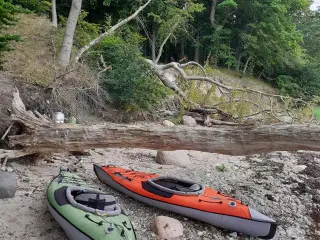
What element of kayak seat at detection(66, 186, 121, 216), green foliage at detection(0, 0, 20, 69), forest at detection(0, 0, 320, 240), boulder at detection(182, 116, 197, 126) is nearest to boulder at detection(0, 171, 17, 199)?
forest at detection(0, 0, 320, 240)

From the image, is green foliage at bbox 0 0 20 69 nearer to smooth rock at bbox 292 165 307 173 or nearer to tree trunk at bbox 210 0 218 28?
smooth rock at bbox 292 165 307 173

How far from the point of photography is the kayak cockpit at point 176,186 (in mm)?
4859

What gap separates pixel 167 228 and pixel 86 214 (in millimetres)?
1126

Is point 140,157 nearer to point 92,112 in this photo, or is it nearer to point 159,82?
point 92,112

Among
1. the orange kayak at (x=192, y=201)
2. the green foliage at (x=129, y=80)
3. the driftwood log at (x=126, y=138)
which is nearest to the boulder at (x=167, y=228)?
the orange kayak at (x=192, y=201)

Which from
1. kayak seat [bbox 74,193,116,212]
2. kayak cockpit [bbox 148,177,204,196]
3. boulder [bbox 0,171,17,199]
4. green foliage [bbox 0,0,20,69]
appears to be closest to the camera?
kayak seat [bbox 74,193,116,212]

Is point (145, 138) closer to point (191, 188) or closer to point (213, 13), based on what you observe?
point (191, 188)

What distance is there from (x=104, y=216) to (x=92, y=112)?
6.15 metres

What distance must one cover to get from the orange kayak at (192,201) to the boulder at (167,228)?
0.28 metres

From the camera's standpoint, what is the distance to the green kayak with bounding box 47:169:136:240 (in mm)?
3592

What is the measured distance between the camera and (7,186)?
469cm

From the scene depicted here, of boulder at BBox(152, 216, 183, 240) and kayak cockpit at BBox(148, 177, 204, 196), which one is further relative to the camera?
kayak cockpit at BBox(148, 177, 204, 196)

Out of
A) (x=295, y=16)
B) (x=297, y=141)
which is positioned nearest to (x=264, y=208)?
(x=297, y=141)

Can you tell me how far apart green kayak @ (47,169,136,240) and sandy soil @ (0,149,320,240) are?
0.36 m
